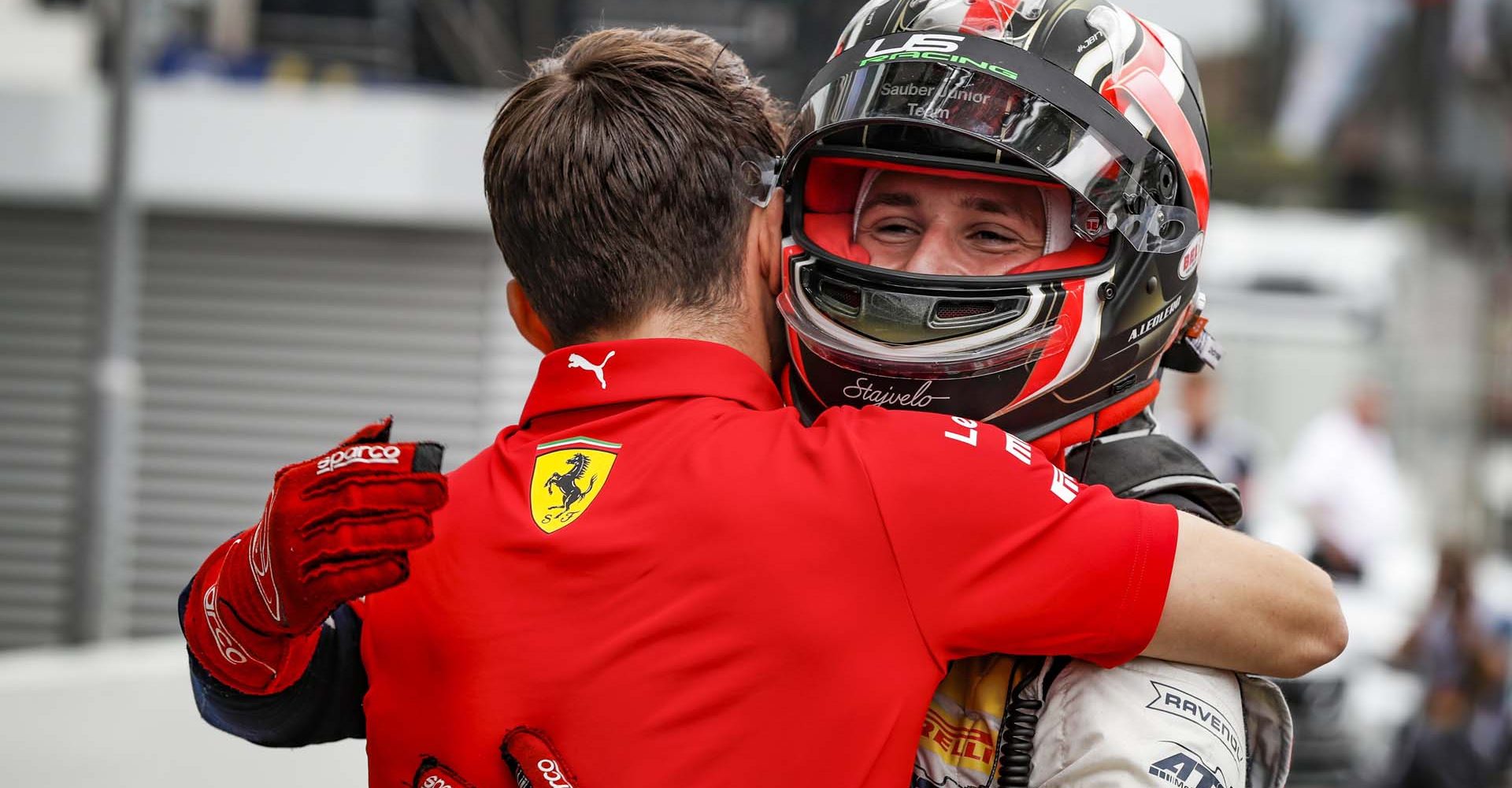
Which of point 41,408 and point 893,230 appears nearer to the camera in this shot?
point 893,230

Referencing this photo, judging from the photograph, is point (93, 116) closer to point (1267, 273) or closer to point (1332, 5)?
point (1267, 273)

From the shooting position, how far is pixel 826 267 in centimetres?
215

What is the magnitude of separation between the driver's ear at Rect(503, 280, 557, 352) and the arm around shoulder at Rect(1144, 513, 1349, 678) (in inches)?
35.4

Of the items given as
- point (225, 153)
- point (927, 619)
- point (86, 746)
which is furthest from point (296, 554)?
point (225, 153)

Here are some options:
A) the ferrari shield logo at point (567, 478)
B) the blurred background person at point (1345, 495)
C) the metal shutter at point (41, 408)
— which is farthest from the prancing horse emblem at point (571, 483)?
the metal shutter at point (41, 408)

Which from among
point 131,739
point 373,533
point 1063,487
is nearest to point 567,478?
point 373,533

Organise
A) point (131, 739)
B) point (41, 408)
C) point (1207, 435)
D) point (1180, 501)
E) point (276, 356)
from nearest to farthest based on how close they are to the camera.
Result: point (1180, 501) → point (131, 739) → point (1207, 435) → point (276, 356) → point (41, 408)

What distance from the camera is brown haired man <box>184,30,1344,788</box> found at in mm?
1806

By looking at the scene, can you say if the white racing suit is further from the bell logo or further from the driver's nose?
the bell logo

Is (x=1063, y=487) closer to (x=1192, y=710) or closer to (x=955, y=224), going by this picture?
(x=1192, y=710)

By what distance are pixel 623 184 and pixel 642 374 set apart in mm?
240

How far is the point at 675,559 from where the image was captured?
1.83 metres

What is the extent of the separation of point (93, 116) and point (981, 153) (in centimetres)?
855

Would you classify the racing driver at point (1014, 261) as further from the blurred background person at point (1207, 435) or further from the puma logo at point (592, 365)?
the blurred background person at point (1207, 435)
